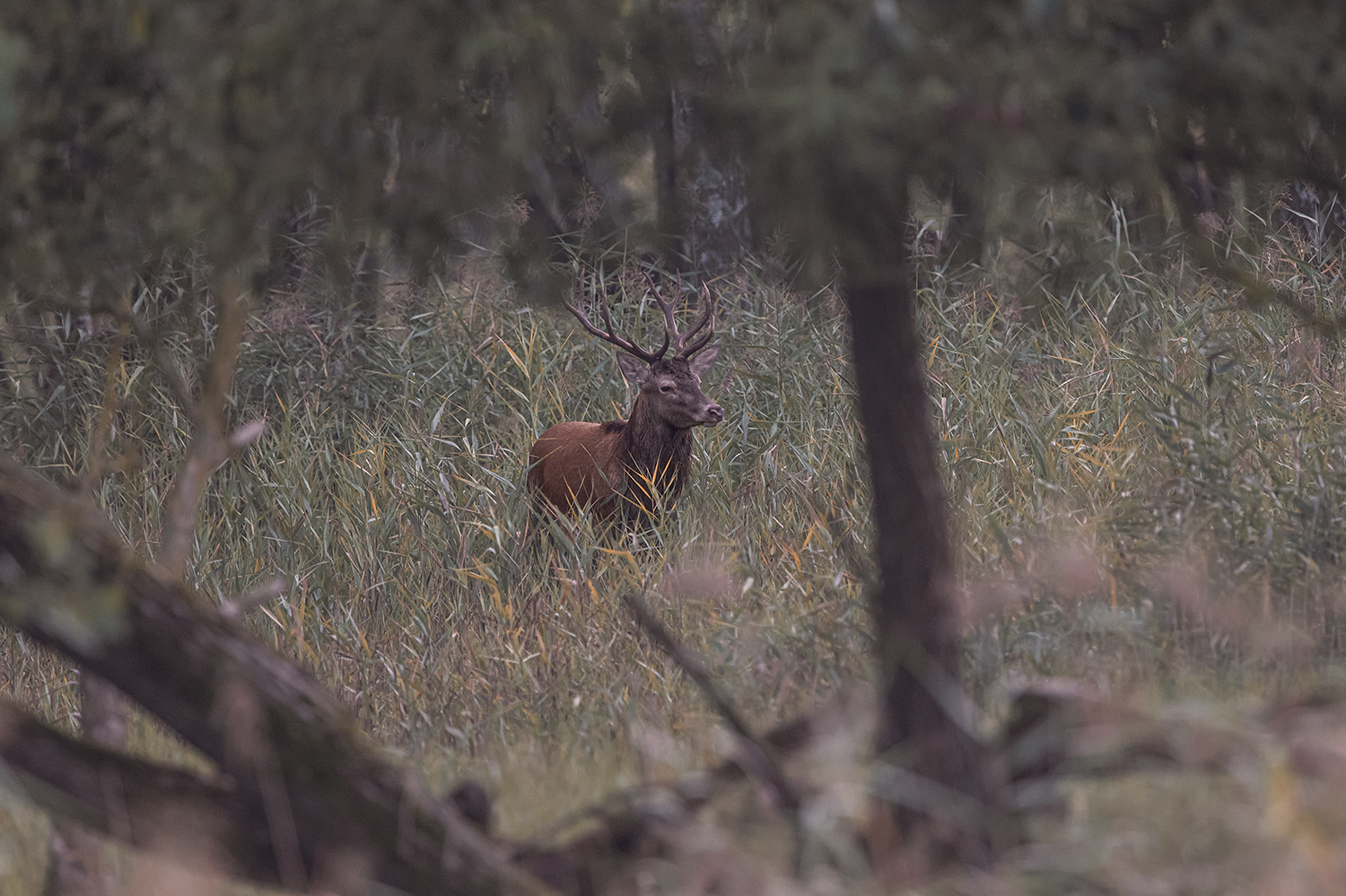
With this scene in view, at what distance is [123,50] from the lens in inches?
118

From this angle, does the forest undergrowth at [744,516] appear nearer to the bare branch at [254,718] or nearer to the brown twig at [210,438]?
the brown twig at [210,438]

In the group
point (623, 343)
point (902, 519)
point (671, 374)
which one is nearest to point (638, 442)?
point (671, 374)

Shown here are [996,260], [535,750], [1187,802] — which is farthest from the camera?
[996,260]

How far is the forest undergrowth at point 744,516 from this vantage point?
147 inches

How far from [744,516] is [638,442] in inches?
54.3

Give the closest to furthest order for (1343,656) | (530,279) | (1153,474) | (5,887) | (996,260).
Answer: (5,887)
(530,279)
(1343,656)
(1153,474)
(996,260)

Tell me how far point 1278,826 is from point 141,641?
6.34 ft

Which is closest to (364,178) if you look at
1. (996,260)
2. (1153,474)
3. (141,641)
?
(141,641)

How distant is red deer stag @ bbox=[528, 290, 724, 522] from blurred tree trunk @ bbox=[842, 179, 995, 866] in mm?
4766

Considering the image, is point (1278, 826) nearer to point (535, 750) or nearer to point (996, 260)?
point (535, 750)

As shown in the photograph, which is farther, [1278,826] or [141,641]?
[141,641]

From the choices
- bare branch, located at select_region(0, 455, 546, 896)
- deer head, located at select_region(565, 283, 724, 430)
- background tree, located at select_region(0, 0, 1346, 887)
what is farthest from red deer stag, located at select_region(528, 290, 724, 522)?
bare branch, located at select_region(0, 455, 546, 896)

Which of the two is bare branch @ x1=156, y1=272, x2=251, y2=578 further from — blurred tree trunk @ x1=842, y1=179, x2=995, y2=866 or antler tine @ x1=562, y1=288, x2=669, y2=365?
antler tine @ x1=562, y1=288, x2=669, y2=365

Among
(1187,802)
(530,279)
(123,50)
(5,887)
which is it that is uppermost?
(123,50)
